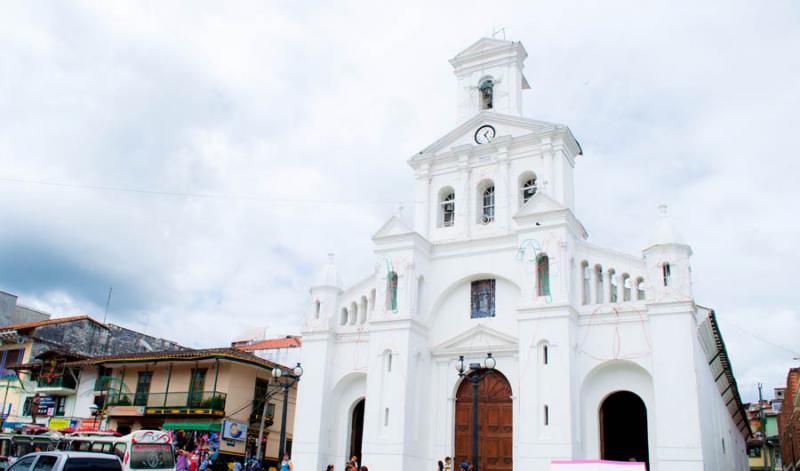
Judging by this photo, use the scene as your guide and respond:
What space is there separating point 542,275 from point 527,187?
4.04 meters

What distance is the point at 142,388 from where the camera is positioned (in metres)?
32.3

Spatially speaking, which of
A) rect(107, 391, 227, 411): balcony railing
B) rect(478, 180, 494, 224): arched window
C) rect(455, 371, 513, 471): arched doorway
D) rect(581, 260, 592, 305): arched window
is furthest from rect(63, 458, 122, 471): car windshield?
rect(107, 391, 227, 411): balcony railing

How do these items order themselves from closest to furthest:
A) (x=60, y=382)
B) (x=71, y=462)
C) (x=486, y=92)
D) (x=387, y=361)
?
(x=71, y=462) → (x=387, y=361) → (x=486, y=92) → (x=60, y=382)

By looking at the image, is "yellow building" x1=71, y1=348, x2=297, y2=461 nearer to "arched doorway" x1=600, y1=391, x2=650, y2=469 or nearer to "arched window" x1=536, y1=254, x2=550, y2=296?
"arched window" x1=536, y1=254, x2=550, y2=296

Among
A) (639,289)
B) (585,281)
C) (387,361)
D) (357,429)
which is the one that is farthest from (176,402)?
(639,289)

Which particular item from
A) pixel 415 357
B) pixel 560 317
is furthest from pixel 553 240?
pixel 415 357

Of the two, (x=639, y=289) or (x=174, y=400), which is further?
(x=174, y=400)

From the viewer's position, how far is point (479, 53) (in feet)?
89.4

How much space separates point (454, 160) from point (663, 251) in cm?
871

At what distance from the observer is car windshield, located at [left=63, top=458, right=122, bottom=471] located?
533 inches

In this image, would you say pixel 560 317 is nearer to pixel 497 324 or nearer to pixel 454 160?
pixel 497 324

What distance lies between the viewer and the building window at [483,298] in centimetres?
2339

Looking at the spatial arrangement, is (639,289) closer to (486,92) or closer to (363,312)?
(363,312)

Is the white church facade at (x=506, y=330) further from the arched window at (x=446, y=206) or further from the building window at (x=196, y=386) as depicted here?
the building window at (x=196, y=386)
